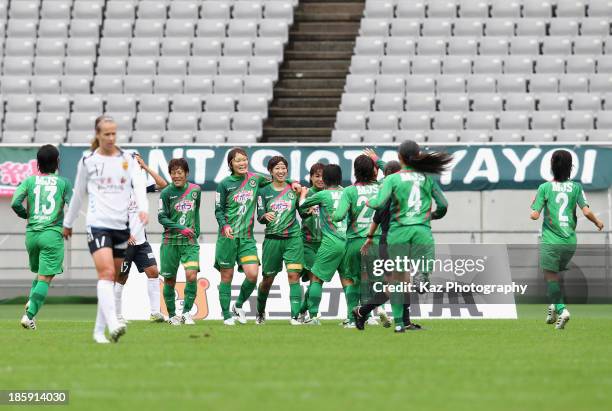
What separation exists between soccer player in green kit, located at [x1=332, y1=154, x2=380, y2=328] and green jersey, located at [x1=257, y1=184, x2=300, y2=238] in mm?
778

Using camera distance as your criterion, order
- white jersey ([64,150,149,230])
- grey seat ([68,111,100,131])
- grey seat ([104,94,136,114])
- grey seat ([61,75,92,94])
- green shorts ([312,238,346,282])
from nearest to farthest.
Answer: white jersey ([64,150,149,230]) < green shorts ([312,238,346,282]) < grey seat ([68,111,100,131]) < grey seat ([104,94,136,114]) < grey seat ([61,75,92,94])

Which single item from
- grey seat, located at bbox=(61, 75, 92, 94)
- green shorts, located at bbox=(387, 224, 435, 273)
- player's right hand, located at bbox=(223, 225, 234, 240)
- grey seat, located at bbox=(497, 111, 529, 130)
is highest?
grey seat, located at bbox=(61, 75, 92, 94)

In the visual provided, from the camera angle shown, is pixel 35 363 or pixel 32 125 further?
pixel 32 125

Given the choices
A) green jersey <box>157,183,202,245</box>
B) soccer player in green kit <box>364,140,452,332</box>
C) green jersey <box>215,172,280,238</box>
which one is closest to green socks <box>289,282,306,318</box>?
green jersey <box>215,172,280,238</box>

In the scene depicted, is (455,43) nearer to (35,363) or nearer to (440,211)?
(440,211)

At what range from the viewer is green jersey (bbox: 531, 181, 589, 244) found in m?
13.9

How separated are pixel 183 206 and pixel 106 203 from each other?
→ 13.8 ft

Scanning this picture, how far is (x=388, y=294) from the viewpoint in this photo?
13.7 m

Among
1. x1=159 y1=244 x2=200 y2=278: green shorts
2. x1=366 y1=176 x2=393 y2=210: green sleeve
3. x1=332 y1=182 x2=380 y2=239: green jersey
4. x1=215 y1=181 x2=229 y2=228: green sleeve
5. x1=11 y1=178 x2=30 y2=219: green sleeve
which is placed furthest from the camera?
x1=159 y1=244 x2=200 y2=278: green shorts

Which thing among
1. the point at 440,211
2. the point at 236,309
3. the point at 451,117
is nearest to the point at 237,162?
the point at 236,309

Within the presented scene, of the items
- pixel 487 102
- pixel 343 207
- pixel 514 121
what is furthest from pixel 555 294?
pixel 487 102

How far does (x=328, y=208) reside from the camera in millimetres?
14391

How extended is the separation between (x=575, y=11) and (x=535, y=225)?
24.6ft

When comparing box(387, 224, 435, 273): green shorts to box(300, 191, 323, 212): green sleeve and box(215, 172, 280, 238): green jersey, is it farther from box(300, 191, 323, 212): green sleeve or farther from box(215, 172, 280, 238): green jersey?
box(215, 172, 280, 238): green jersey
